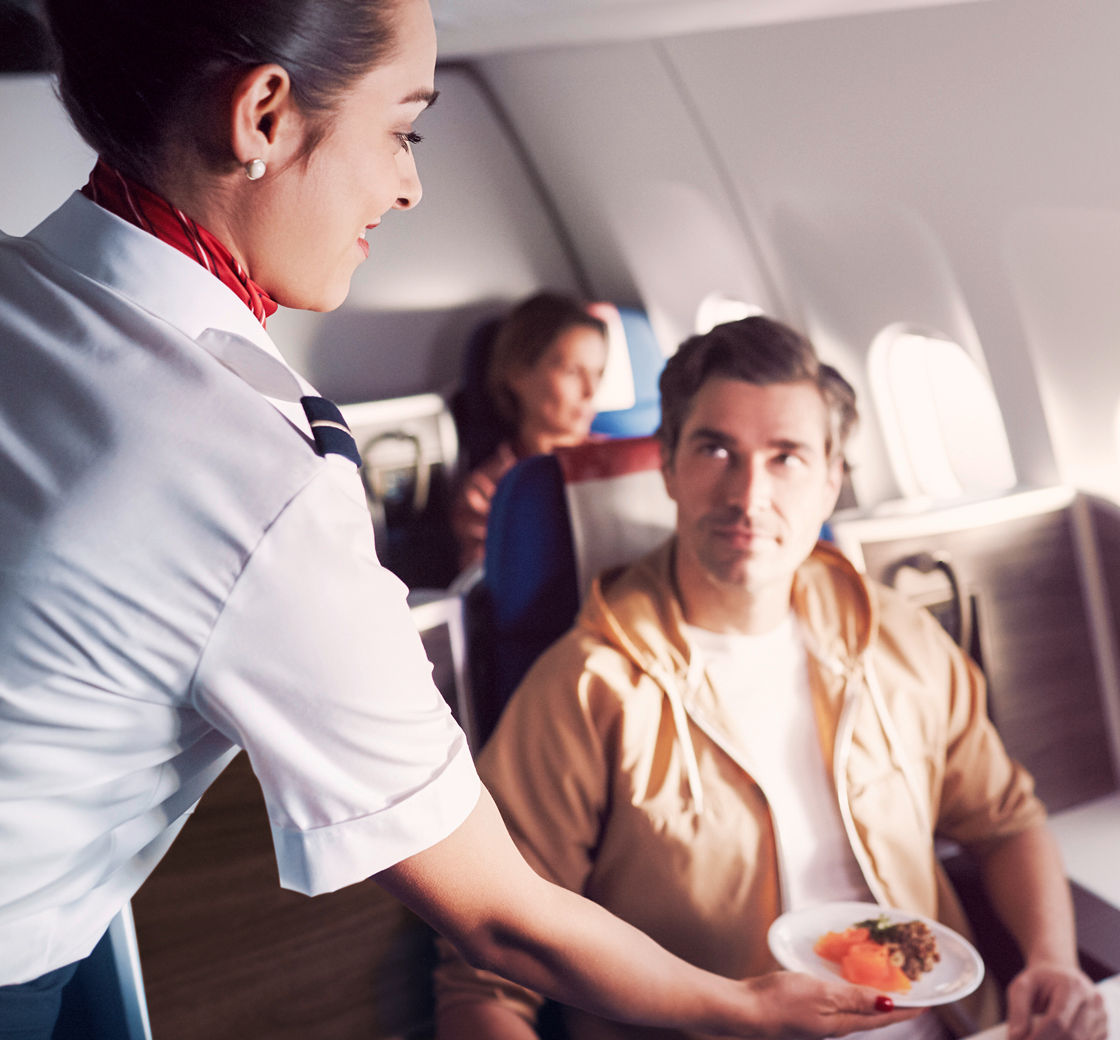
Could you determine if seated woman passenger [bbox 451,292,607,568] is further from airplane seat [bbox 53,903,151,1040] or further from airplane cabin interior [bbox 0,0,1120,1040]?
airplane seat [bbox 53,903,151,1040]

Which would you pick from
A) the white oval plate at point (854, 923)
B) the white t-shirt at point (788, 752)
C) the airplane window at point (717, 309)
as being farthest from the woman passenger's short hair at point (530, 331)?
the white oval plate at point (854, 923)

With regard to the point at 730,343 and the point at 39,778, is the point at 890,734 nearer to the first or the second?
the point at 730,343

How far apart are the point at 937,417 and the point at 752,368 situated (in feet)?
2.57

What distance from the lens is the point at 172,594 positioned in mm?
579

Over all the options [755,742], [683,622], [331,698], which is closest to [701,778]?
[755,742]

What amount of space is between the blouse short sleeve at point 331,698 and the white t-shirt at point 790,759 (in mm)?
742

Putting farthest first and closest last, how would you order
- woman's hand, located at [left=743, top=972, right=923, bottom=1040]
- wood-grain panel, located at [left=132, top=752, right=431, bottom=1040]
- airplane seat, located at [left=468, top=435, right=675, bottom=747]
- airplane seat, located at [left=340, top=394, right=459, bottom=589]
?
airplane seat, located at [left=340, top=394, right=459, bottom=589]
airplane seat, located at [left=468, top=435, right=675, bottom=747]
wood-grain panel, located at [left=132, top=752, right=431, bottom=1040]
woman's hand, located at [left=743, top=972, right=923, bottom=1040]

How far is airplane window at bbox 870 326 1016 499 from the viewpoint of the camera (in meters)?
1.82

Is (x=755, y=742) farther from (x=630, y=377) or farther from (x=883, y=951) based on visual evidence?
(x=630, y=377)

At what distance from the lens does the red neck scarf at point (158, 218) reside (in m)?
0.70

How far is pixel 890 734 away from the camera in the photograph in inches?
54.8

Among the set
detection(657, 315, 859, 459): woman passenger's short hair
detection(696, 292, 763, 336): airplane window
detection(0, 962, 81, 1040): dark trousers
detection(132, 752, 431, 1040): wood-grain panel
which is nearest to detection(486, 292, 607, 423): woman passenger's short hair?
detection(696, 292, 763, 336): airplane window

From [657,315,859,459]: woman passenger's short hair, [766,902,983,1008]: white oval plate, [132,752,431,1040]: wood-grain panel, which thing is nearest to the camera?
[766,902,983,1008]: white oval plate

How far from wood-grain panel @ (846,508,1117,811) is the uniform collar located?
134cm
